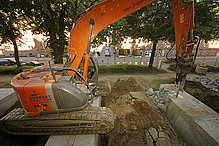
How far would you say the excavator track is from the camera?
2.20m

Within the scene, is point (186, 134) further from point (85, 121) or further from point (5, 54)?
point (5, 54)

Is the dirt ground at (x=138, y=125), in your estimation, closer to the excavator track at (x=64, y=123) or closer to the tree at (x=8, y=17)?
the excavator track at (x=64, y=123)

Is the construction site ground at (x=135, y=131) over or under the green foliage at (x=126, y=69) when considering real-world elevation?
under

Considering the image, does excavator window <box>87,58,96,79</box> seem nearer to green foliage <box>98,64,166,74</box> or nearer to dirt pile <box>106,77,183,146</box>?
dirt pile <box>106,77,183,146</box>

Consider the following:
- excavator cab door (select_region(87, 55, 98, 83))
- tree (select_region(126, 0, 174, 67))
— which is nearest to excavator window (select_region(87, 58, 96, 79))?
excavator cab door (select_region(87, 55, 98, 83))

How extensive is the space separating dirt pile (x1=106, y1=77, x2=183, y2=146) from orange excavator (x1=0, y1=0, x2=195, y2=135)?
2.40ft

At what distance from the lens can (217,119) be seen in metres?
2.51

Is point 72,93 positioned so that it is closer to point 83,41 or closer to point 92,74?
point 83,41

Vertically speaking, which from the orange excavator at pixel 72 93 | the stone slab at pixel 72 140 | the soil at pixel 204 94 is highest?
the orange excavator at pixel 72 93

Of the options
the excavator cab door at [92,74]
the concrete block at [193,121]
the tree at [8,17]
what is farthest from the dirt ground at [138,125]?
the tree at [8,17]

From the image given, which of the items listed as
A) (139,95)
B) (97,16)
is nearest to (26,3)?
(97,16)

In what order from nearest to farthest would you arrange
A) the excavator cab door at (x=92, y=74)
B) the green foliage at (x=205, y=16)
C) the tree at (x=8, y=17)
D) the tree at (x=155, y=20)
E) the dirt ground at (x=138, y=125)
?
the dirt ground at (x=138, y=125), the excavator cab door at (x=92, y=74), the tree at (x=8, y=17), the green foliage at (x=205, y=16), the tree at (x=155, y=20)

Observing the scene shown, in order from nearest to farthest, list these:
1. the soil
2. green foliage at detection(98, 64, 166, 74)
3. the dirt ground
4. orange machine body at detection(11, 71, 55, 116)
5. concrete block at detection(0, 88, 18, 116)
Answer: orange machine body at detection(11, 71, 55, 116)
the dirt ground
concrete block at detection(0, 88, 18, 116)
the soil
green foliage at detection(98, 64, 166, 74)

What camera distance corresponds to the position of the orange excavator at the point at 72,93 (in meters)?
2.04
